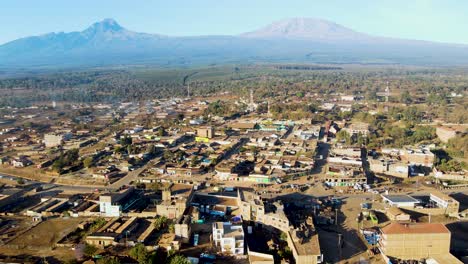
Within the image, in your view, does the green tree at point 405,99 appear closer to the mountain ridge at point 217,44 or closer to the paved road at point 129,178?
the paved road at point 129,178

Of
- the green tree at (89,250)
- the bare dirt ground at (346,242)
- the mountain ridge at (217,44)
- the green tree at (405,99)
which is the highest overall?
the mountain ridge at (217,44)

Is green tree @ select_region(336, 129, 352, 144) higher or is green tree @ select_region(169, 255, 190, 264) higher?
green tree @ select_region(336, 129, 352, 144)

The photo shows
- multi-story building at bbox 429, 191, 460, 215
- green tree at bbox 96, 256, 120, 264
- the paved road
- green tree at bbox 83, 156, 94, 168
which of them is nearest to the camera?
green tree at bbox 96, 256, 120, 264

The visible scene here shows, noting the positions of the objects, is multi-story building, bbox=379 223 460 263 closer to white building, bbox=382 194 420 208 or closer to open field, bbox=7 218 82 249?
white building, bbox=382 194 420 208

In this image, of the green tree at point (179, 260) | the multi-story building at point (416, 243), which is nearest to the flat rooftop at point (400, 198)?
the multi-story building at point (416, 243)

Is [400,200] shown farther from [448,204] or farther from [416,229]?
[416,229]

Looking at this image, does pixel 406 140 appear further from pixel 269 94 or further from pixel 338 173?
pixel 269 94

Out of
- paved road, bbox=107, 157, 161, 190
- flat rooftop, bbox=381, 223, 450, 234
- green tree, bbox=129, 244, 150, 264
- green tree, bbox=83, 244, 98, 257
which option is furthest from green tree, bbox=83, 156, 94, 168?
flat rooftop, bbox=381, 223, 450, 234
